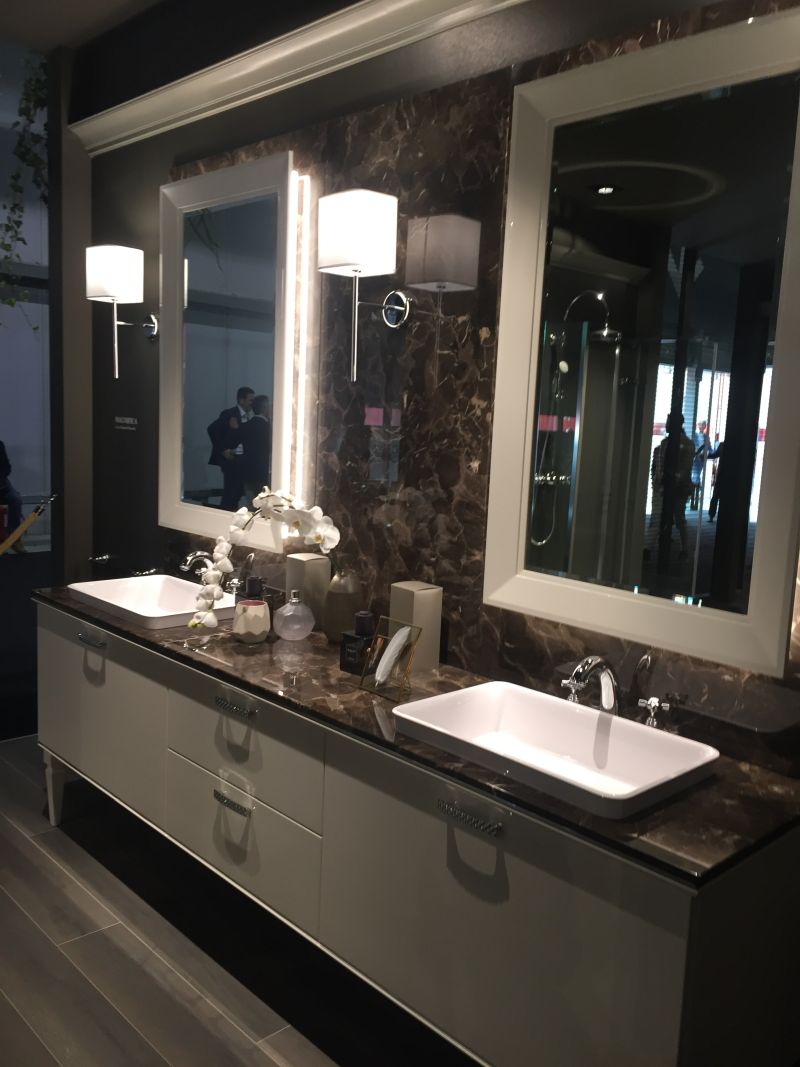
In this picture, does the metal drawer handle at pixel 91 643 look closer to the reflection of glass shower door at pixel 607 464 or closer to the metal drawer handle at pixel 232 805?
the metal drawer handle at pixel 232 805

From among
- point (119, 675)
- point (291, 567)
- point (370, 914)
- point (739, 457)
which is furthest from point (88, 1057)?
point (739, 457)

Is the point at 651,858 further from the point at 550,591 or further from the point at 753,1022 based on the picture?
the point at 550,591

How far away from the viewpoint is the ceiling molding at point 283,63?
93.3 inches

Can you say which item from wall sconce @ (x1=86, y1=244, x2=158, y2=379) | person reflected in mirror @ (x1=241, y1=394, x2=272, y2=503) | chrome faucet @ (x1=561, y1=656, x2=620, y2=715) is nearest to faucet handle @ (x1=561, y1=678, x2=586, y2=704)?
chrome faucet @ (x1=561, y1=656, x2=620, y2=715)

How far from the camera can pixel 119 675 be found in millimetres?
2729

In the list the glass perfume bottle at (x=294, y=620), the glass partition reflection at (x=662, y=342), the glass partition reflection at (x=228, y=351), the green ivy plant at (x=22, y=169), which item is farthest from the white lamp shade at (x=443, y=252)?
the green ivy plant at (x=22, y=169)

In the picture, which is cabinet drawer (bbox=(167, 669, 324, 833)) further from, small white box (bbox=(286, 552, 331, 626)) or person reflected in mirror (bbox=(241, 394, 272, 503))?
person reflected in mirror (bbox=(241, 394, 272, 503))

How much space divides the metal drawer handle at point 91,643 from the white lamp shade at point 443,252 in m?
1.40

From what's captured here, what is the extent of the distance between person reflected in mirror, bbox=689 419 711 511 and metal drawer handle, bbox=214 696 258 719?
1.12 m

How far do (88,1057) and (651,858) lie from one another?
1429 mm

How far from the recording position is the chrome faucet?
1932 millimetres

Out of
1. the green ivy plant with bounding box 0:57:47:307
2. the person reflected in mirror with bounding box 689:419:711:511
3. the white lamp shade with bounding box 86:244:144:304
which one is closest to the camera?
the person reflected in mirror with bounding box 689:419:711:511

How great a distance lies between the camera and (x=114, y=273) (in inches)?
134

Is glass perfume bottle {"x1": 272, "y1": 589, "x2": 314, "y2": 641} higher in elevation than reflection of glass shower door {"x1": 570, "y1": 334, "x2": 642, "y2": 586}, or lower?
lower
